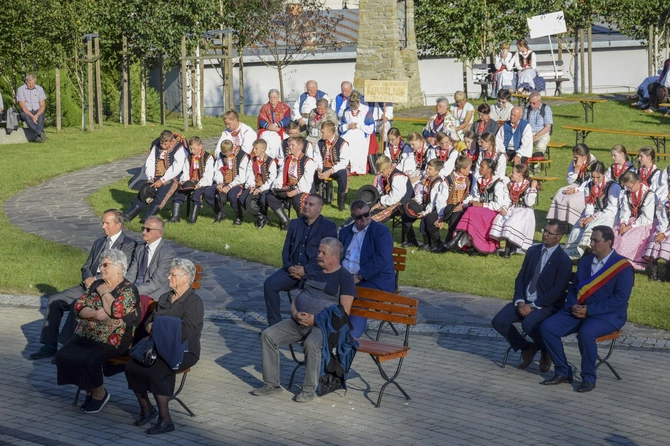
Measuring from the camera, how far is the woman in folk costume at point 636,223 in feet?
46.3

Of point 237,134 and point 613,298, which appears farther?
point 237,134

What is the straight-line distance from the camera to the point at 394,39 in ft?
98.1

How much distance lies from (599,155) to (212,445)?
1601cm

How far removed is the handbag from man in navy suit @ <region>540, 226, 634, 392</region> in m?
3.54

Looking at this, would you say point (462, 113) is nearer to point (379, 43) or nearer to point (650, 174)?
point (650, 174)

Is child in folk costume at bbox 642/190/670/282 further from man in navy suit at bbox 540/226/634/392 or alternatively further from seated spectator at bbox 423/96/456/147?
seated spectator at bbox 423/96/456/147

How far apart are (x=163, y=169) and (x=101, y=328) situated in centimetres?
895

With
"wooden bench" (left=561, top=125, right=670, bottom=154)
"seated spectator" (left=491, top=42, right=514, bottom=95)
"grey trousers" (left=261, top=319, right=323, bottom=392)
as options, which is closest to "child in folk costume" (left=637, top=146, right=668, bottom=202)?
"grey trousers" (left=261, top=319, right=323, bottom=392)

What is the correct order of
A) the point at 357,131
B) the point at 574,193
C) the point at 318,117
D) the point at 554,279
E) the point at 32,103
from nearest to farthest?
the point at 554,279 < the point at 574,193 < the point at 357,131 < the point at 318,117 < the point at 32,103

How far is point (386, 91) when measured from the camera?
21703mm

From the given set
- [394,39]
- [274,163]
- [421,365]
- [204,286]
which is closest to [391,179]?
[274,163]

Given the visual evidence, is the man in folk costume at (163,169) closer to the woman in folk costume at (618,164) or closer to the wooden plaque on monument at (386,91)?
the wooden plaque on monument at (386,91)

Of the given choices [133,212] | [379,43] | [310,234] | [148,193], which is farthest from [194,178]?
[379,43]

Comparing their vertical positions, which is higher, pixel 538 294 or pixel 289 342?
pixel 538 294
